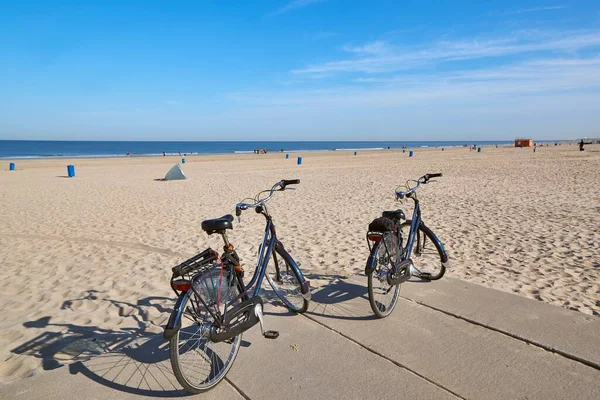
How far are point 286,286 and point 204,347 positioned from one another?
3.57ft

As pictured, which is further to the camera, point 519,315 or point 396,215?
point 396,215

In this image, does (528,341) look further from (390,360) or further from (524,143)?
(524,143)

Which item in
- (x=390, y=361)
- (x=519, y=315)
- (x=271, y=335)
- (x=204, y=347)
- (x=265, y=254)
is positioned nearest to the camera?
(x=390, y=361)

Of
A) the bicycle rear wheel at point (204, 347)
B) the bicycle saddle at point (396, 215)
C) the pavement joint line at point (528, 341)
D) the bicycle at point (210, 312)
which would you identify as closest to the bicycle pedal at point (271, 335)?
the bicycle at point (210, 312)

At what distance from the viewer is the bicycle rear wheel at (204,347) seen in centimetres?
262

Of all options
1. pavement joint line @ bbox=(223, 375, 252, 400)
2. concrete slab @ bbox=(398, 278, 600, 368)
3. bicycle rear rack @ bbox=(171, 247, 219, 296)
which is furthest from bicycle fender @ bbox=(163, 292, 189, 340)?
concrete slab @ bbox=(398, 278, 600, 368)

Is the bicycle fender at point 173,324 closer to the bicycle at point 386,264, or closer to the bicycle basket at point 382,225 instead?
the bicycle at point 386,264

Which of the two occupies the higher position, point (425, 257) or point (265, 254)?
point (265, 254)

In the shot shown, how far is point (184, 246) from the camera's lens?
23.8 ft

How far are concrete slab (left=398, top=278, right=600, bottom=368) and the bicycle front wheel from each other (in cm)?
123

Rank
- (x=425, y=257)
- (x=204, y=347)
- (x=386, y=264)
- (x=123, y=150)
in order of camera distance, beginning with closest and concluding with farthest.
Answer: (x=204, y=347), (x=386, y=264), (x=425, y=257), (x=123, y=150)

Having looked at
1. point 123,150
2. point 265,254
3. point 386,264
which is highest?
point 123,150

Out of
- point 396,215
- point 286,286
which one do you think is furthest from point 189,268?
point 396,215

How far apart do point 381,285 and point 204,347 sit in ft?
5.99
